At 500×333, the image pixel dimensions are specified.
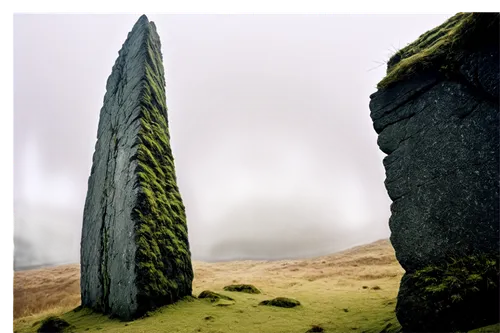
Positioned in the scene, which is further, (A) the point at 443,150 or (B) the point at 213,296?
(B) the point at 213,296

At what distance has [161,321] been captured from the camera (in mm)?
9375

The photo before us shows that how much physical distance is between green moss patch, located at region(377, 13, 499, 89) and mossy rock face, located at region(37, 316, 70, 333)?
13685 mm

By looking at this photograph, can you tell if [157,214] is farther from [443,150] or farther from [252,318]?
[443,150]

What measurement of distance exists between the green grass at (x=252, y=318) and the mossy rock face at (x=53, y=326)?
433mm

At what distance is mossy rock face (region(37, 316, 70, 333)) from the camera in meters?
10.4

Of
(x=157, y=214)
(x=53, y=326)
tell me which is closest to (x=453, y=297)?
(x=157, y=214)

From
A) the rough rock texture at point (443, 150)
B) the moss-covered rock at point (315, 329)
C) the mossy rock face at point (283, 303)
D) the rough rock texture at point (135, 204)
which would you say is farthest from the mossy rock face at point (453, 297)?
the rough rock texture at point (135, 204)

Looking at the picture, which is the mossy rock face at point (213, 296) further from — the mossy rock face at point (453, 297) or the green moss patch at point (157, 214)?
the mossy rock face at point (453, 297)

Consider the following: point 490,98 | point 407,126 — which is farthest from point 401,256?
point 490,98

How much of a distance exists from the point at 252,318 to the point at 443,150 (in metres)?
7.55

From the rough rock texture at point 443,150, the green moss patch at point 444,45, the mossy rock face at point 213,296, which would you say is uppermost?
the green moss patch at point 444,45

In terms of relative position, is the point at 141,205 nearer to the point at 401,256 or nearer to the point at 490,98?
the point at 401,256

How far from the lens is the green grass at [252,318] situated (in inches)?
322

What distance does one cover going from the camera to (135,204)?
37.8ft
